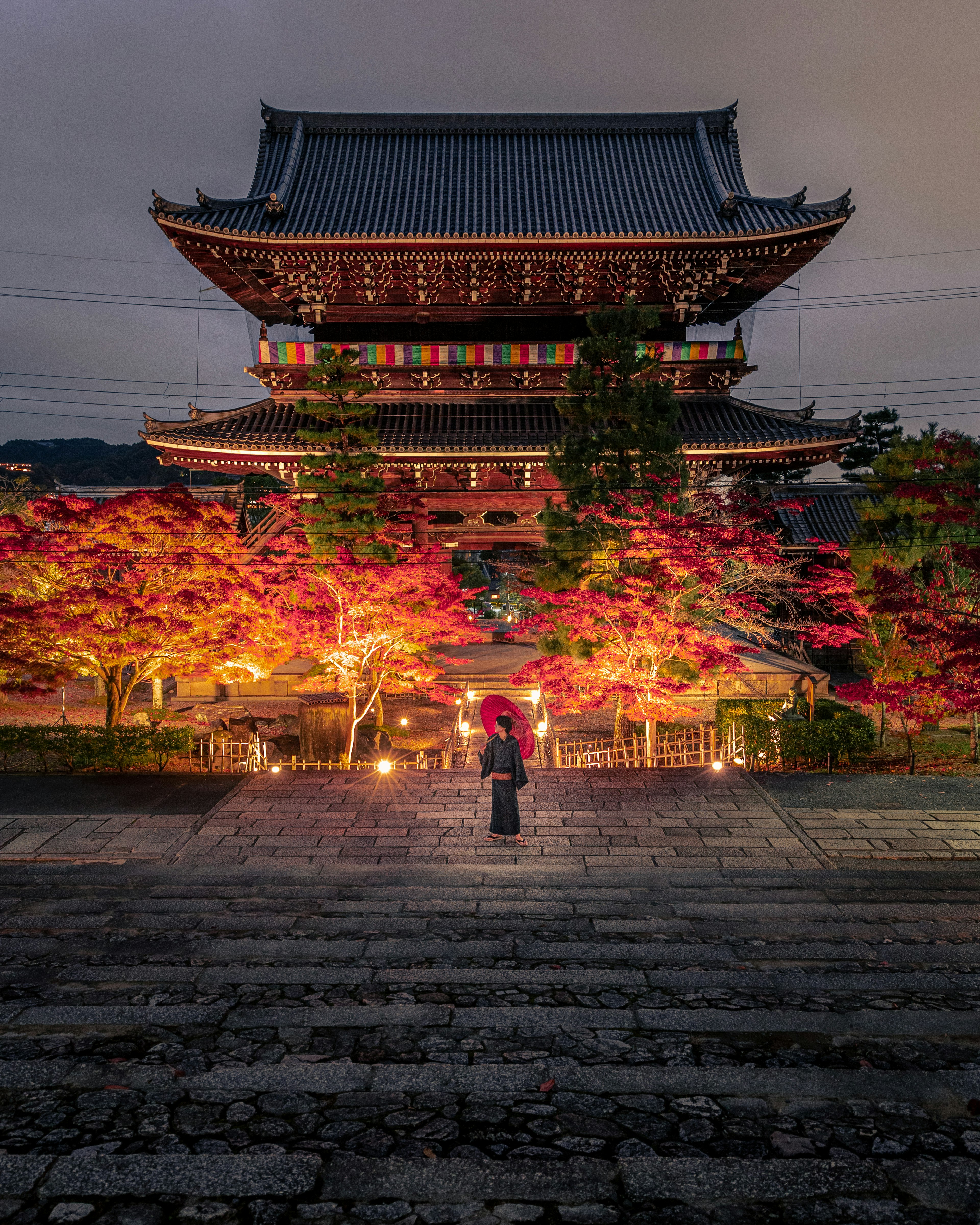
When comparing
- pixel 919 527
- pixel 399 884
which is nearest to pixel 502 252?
pixel 919 527

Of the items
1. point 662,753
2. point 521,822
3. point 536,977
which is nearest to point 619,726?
point 662,753

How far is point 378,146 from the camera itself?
70.2 ft

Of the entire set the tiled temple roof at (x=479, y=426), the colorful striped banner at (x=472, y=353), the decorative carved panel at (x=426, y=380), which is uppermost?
the colorful striped banner at (x=472, y=353)

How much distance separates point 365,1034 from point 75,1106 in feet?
5.38

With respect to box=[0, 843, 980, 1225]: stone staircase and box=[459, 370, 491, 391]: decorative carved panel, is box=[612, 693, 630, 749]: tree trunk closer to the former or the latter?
box=[0, 843, 980, 1225]: stone staircase

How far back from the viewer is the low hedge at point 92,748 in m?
12.1

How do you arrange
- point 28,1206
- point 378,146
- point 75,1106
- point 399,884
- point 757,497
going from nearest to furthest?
1. point 28,1206
2. point 75,1106
3. point 399,884
4. point 757,497
5. point 378,146

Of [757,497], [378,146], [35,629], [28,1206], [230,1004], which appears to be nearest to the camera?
[28,1206]

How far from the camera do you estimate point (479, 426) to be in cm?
1762

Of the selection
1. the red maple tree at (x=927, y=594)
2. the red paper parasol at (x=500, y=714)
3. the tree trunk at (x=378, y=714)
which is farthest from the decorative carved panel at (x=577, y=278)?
the red paper parasol at (x=500, y=714)

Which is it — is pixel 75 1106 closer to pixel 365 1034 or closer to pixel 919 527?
pixel 365 1034

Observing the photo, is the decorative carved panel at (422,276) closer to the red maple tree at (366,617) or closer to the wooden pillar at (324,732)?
→ the red maple tree at (366,617)

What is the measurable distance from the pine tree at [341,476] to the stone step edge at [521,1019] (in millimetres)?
9507

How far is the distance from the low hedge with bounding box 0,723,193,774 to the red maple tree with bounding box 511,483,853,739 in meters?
6.49
